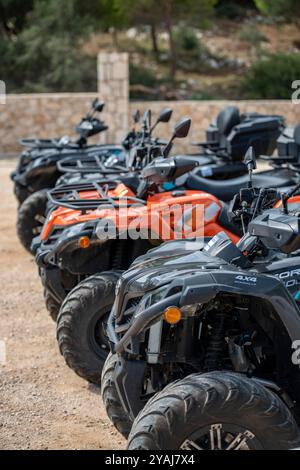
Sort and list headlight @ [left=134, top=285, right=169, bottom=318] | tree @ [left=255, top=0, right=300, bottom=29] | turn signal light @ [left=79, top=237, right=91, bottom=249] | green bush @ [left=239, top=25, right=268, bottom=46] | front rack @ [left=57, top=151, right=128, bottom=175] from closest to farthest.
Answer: headlight @ [left=134, top=285, right=169, bottom=318] → turn signal light @ [left=79, top=237, right=91, bottom=249] → front rack @ [left=57, top=151, right=128, bottom=175] → tree @ [left=255, top=0, right=300, bottom=29] → green bush @ [left=239, top=25, right=268, bottom=46]

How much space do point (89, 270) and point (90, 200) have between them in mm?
488

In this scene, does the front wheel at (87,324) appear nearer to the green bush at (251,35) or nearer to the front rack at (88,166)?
the front rack at (88,166)

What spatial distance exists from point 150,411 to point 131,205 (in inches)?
107

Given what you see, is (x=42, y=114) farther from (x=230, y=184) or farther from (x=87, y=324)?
(x=87, y=324)

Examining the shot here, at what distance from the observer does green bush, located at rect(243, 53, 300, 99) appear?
866 inches

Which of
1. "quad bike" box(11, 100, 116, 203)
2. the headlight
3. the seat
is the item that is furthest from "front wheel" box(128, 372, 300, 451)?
"quad bike" box(11, 100, 116, 203)

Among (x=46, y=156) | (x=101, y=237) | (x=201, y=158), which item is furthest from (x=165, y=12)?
(x=101, y=237)

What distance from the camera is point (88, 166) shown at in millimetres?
8062

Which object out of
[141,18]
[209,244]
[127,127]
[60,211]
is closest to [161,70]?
[141,18]

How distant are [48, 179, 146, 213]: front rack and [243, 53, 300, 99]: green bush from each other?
15589 millimetres

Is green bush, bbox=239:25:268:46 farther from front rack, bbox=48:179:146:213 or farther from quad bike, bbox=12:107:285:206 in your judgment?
front rack, bbox=48:179:146:213

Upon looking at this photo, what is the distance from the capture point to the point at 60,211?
6.13 m
